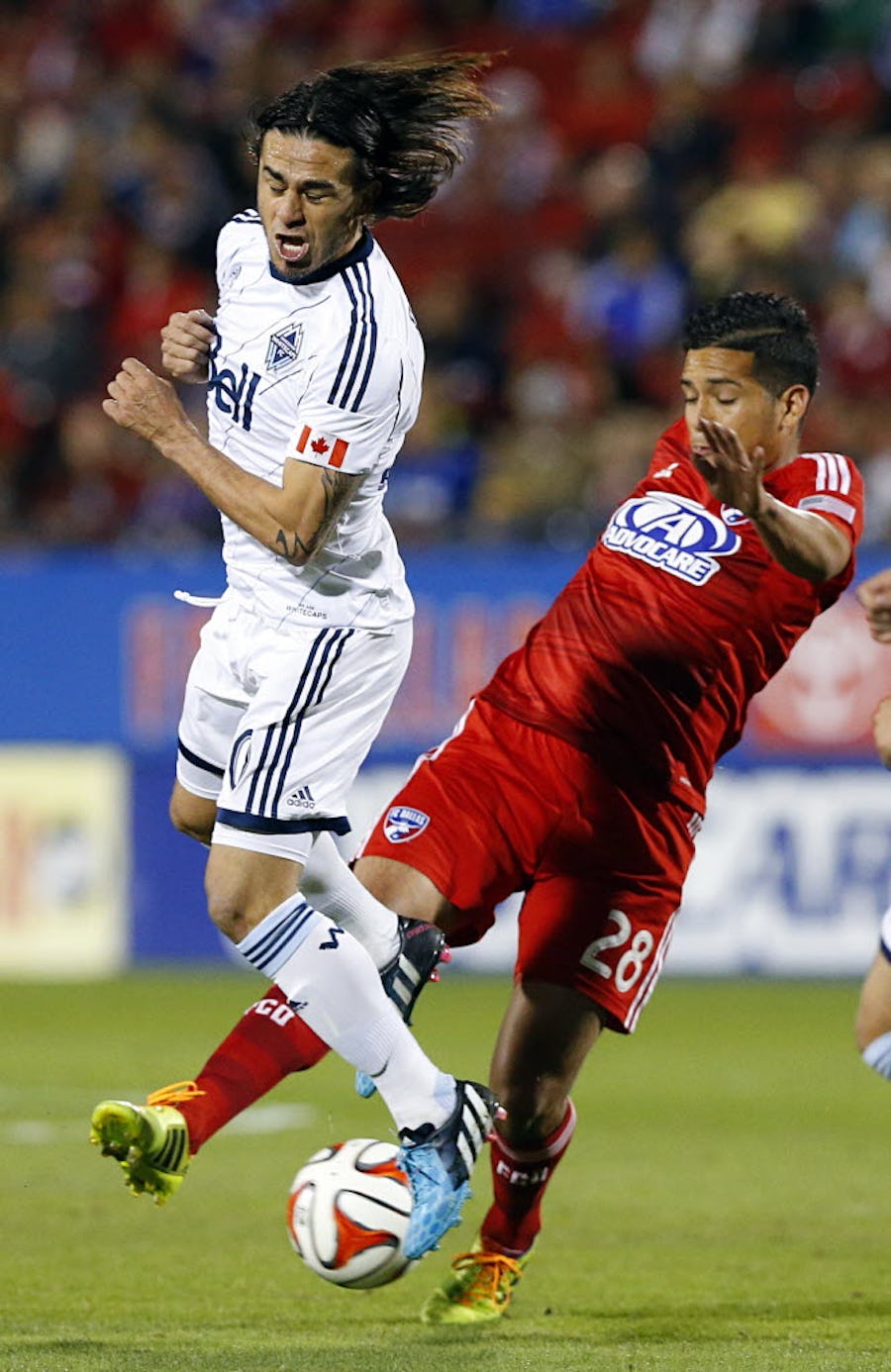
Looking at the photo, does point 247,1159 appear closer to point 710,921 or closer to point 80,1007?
point 80,1007

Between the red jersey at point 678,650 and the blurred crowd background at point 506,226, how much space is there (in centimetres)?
678

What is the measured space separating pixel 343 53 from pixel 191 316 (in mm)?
10972

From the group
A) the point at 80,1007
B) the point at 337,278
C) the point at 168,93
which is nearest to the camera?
the point at 337,278

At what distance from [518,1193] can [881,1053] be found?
95 cm

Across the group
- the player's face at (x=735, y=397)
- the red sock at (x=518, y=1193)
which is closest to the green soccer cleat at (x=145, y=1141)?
the red sock at (x=518, y=1193)

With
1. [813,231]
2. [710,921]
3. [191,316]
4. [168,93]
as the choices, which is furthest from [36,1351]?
[168,93]

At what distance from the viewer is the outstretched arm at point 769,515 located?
4785 millimetres

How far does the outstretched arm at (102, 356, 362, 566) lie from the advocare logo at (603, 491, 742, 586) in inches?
36.1

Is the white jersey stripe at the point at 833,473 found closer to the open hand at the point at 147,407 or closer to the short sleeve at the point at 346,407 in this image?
the short sleeve at the point at 346,407

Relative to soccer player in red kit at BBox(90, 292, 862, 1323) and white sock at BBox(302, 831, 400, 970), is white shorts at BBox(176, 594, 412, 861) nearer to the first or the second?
white sock at BBox(302, 831, 400, 970)

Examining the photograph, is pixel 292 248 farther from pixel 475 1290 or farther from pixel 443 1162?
pixel 475 1290

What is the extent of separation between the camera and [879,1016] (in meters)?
5.52

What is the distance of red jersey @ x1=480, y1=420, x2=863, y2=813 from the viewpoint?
18.9 ft

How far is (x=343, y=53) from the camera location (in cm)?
1596
